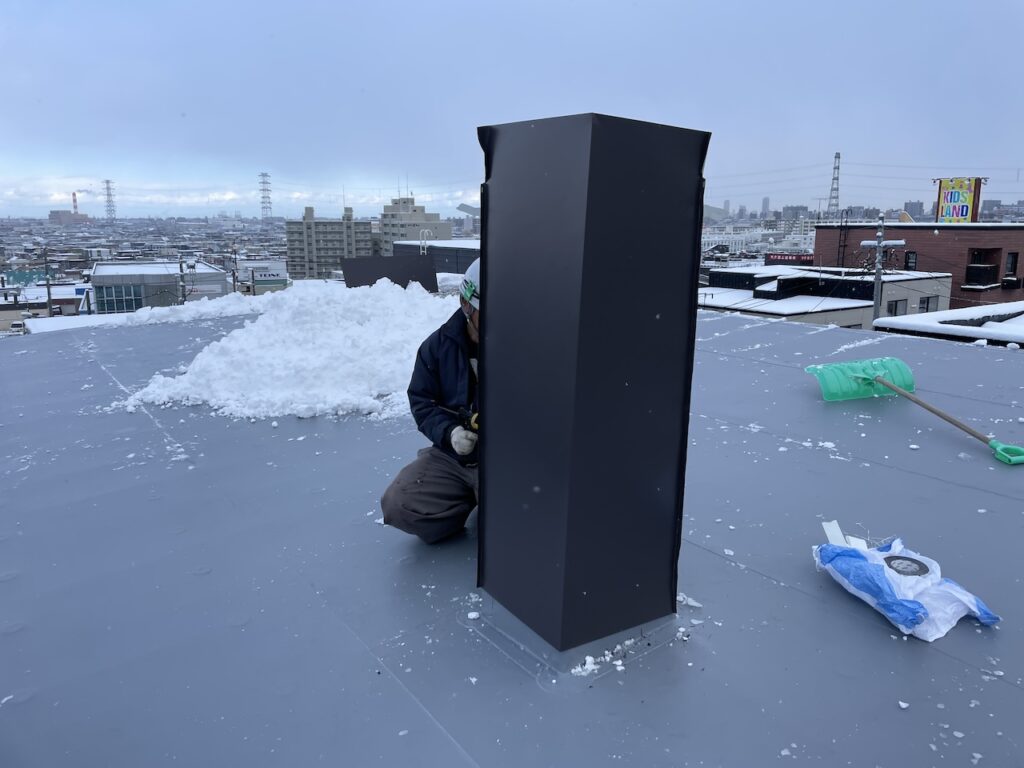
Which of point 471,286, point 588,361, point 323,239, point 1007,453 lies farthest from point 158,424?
point 323,239

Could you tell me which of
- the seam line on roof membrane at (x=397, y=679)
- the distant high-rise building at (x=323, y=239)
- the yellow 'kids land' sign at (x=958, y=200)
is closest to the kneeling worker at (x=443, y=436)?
the seam line on roof membrane at (x=397, y=679)

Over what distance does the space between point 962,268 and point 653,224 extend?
3071 centimetres

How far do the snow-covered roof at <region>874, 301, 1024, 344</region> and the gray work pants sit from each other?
6431 mm

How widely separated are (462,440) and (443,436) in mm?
100

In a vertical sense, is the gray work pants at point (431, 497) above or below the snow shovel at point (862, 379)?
below

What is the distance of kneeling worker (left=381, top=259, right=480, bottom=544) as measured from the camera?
7.38ft

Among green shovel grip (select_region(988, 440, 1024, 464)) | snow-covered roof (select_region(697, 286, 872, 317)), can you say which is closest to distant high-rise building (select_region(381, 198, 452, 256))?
snow-covered roof (select_region(697, 286, 872, 317))

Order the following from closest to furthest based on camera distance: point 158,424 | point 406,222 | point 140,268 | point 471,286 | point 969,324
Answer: point 471,286
point 158,424
point 969,324
point 140,268
point 406,222

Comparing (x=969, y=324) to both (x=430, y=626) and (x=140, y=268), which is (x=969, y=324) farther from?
(x=140, y=268)

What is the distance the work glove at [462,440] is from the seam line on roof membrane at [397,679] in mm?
628

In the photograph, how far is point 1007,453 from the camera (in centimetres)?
312

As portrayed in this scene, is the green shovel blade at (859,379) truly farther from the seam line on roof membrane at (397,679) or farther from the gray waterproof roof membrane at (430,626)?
the seam line on roof membrane at (397,679)

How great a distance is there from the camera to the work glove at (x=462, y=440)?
7.17 ft

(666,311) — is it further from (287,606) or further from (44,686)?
(44,686)
